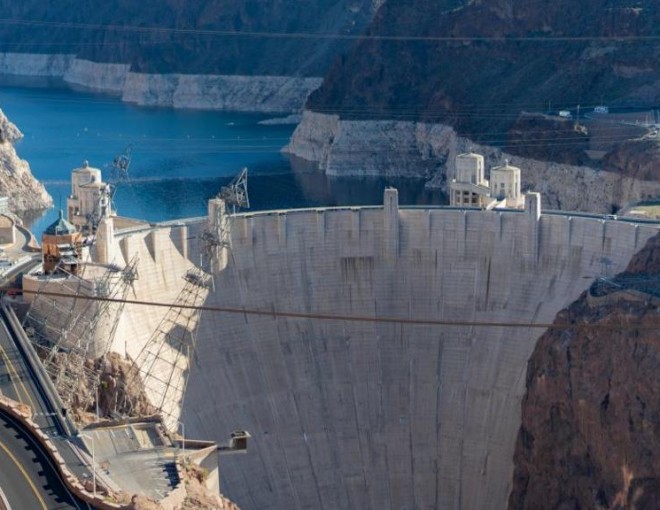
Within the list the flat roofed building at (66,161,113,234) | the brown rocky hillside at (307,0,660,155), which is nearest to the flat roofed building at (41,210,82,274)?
the flat roofed building at (66,161,113,234)

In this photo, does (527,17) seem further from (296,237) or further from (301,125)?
(296,237)

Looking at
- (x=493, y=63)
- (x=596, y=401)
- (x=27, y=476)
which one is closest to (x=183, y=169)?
(x=493, y=63)

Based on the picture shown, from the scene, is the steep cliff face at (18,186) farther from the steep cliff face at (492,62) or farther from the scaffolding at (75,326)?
the scaffolding at (75,326)

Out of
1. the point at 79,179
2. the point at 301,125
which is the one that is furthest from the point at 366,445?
the point at 301,125

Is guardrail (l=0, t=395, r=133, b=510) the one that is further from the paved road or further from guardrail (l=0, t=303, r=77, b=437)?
guardrail (l=0, t=303, r=77, b=437)

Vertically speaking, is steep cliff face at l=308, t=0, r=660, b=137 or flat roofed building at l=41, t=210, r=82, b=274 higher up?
steep cliff face at l=308, t=0, r=660, b=137

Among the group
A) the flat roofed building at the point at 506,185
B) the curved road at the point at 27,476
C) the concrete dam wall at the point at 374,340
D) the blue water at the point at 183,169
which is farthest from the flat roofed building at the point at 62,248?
the blue water at the point at 183,169
